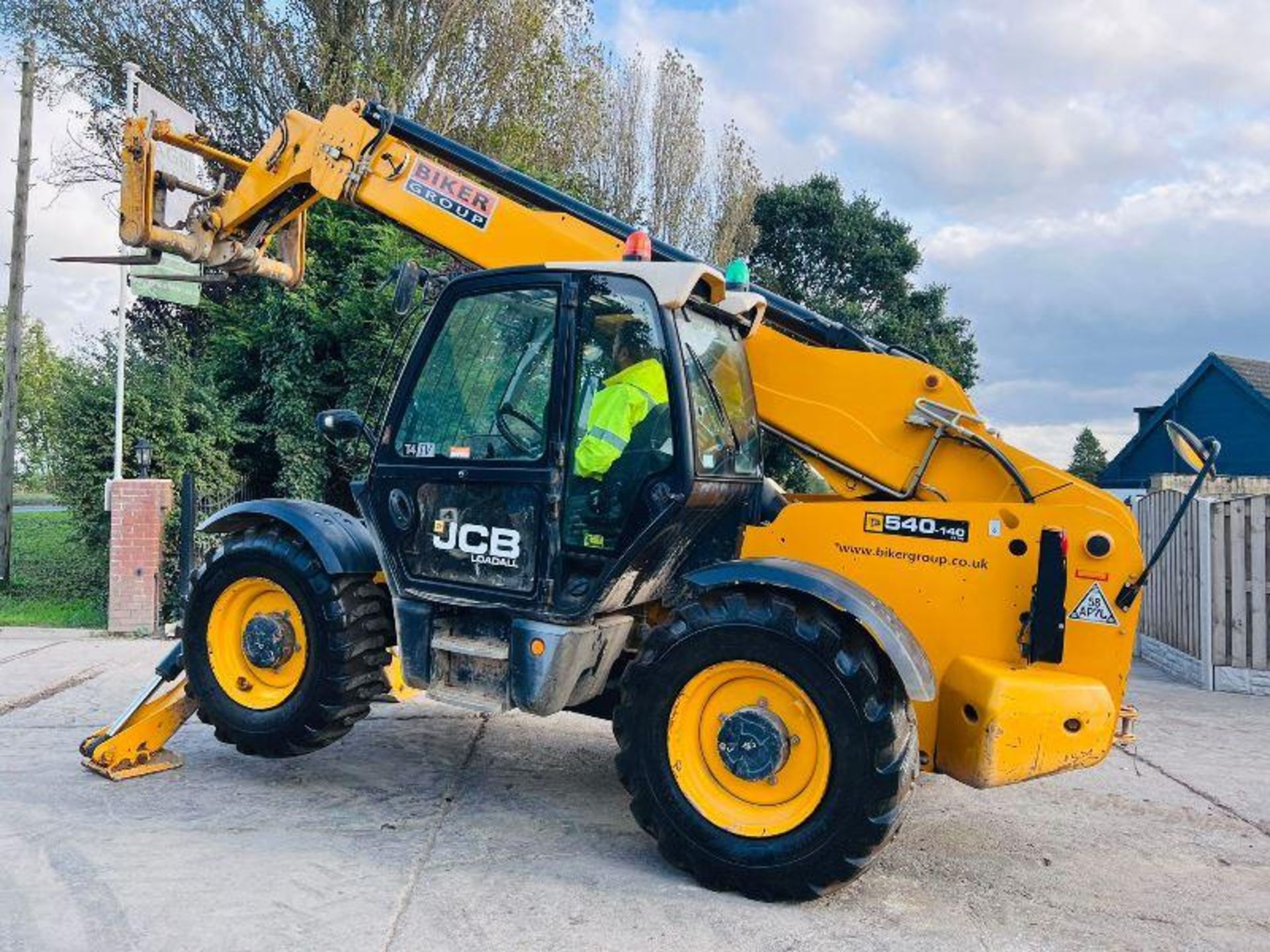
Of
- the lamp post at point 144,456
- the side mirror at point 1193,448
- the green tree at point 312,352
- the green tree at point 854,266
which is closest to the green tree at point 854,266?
the green tree at point 854,266

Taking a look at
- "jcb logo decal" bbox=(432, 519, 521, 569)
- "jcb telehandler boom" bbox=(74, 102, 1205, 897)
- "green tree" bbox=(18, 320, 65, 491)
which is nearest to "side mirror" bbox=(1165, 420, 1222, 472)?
"jcb telehandler boom" bbox=(74, 102, 1205, 897)

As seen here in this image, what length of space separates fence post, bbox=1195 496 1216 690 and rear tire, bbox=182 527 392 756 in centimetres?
722

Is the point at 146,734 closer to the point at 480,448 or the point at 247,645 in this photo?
the point at 247,645

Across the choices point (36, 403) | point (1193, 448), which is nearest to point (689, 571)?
point (1193, 448)

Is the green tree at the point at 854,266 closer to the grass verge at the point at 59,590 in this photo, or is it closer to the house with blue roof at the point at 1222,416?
the house with blue roof at the point at 1222,416

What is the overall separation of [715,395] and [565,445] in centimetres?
74

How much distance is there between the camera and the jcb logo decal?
14.3 ft

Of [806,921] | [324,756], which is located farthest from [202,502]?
[806,921]

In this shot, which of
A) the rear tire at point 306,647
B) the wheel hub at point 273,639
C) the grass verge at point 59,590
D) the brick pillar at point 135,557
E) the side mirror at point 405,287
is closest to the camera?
the side mirror at point 405,287

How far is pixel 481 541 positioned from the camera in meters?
4.43

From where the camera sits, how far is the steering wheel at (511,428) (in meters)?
4.34

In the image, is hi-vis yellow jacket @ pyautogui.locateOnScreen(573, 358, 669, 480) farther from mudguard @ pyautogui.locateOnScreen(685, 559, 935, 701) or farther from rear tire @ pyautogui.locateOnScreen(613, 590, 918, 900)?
rear tire @ pyautogui.locateOnScreen(613, 590, 918, 900)

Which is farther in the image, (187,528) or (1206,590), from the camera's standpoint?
(187,528)

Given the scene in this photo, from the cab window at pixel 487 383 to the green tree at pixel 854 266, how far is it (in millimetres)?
18054
